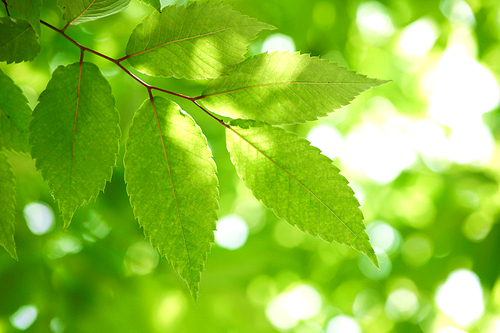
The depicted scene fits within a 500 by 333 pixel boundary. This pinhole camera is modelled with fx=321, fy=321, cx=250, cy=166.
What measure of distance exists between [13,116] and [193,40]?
35 centimetres

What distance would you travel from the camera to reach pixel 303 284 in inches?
123

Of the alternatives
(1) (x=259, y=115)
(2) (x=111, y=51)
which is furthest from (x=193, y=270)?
(2) (x=111, y=51)

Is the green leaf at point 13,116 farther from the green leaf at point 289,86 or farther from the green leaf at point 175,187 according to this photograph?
the green leaf at point 289,86

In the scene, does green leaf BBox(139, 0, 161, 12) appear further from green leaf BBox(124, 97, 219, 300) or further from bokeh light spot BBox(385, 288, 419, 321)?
bokeh light spot BBox(385, 288, 419, 321)

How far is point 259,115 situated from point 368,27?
306 cm

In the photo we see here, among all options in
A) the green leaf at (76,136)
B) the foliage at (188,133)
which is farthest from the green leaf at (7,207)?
the green leaf at (76,136)

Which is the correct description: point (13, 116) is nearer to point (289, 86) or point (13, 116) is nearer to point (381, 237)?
point (289, 86)

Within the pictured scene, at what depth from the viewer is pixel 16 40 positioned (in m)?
0.43

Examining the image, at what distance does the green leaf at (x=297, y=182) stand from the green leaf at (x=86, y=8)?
237 mm

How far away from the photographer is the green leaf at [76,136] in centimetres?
43

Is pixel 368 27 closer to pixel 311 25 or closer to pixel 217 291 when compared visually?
pixel 311 25

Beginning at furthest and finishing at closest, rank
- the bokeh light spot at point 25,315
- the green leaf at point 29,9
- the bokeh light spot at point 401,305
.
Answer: the bokeh light spot at point 401,305
the bokeh light spot at point 25,315
the green leaf at point 29,9

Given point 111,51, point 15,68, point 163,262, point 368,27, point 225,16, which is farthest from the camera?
point 368,27

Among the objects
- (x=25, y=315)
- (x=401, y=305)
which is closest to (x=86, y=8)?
(x=25, y=315)
